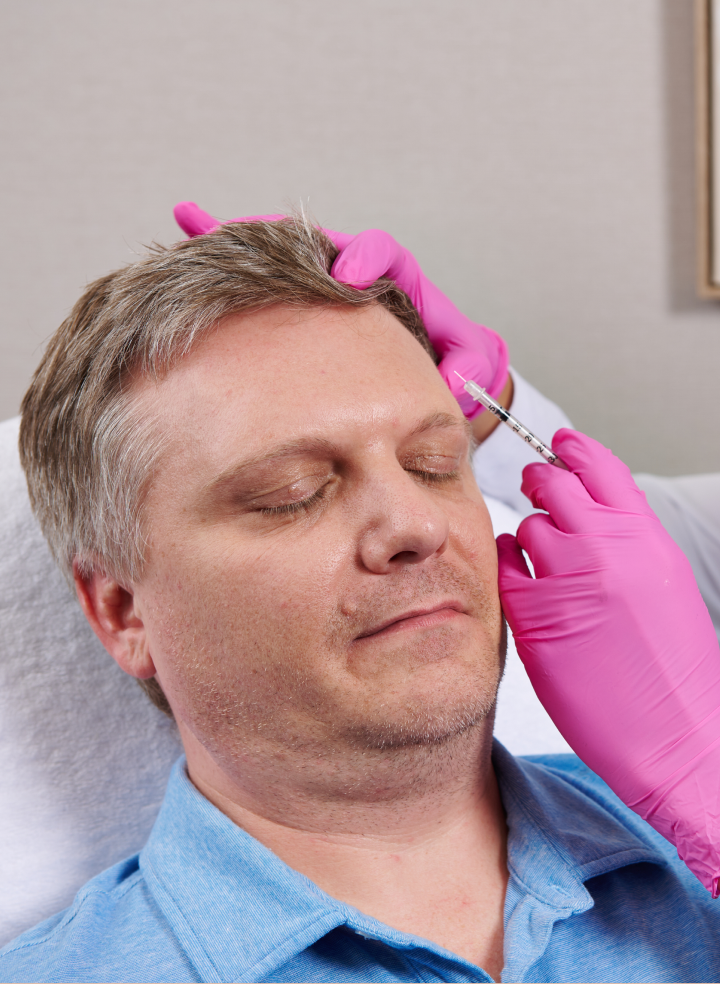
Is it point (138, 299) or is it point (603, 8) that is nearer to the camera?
point (138, 299)

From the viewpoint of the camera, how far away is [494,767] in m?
1.08

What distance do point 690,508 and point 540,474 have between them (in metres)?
0.62

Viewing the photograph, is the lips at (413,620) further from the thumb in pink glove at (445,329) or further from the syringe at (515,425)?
the thumb in pink glove at (445,329)

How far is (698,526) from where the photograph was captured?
1.56 meters

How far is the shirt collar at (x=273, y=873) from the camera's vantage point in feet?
2.61

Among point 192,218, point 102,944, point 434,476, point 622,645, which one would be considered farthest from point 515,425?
point 102,944

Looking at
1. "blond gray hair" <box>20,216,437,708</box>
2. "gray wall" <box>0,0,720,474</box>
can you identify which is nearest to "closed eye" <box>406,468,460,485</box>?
"blond gray hair" <box>20,216,437,708</box>

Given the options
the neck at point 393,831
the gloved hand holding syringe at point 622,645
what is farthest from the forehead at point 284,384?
the neck at point 393,831

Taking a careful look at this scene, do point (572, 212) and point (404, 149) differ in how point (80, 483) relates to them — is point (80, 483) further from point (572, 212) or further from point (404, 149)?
point (572, 212)

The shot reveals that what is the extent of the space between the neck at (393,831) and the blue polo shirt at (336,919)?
46mm

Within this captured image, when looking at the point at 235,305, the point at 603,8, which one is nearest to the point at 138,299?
the point at 235,305

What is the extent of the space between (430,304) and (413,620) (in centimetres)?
61

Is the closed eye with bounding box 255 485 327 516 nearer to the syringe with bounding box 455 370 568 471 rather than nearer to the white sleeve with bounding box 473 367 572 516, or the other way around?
the syringe with bounding box 455 370 568 471

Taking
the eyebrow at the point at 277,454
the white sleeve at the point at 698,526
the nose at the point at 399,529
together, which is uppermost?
the eyebrow at the point at 277,454
